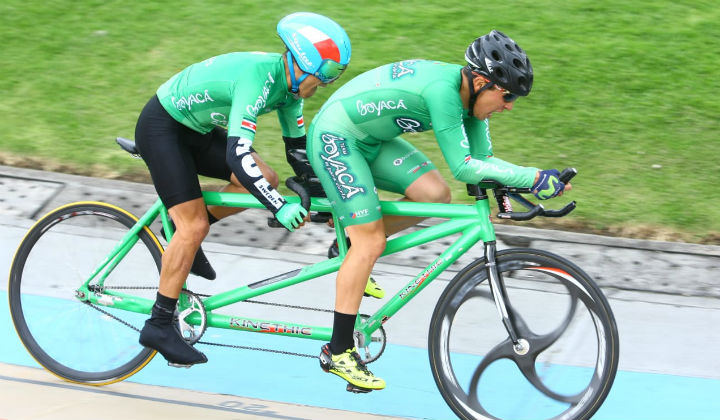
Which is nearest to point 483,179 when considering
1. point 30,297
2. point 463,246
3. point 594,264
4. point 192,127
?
point 463,246

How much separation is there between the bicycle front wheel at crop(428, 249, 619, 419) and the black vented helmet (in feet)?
2.35

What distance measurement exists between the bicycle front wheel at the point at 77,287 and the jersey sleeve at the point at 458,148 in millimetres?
1541

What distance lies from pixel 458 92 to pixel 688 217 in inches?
116

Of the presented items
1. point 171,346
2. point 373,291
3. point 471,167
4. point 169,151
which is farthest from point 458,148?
point 171,346

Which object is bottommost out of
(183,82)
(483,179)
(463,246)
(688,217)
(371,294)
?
(688,217)

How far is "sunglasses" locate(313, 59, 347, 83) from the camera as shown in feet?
13.6

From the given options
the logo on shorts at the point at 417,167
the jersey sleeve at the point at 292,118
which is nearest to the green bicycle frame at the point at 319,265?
the logo on shorts at the point at 417,167

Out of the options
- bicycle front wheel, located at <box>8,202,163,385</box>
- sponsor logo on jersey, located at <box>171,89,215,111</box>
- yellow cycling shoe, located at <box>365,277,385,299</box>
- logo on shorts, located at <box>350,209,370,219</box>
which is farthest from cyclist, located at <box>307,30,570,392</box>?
bicycle front wheel, located at <box>8,202,163,385</box>

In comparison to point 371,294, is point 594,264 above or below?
below

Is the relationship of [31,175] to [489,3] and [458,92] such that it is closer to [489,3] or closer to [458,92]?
[458,92]

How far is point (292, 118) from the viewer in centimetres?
461

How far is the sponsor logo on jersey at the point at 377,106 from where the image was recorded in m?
4.12

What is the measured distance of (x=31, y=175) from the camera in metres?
6.79

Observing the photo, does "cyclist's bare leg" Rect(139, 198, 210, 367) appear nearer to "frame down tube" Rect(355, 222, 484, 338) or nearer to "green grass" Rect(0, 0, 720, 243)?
"frame down tube" Rect(355, 222, 484, 338)
